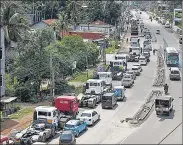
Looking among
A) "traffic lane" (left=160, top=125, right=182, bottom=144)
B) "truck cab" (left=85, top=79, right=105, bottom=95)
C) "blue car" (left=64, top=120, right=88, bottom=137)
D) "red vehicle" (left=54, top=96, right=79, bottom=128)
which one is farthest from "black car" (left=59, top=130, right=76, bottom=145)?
"truck cab" (left=85, top=79, right=105, bottom=95)

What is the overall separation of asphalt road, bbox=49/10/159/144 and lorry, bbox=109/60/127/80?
6.57ft

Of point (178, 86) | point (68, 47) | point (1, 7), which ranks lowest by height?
point (178, 86)

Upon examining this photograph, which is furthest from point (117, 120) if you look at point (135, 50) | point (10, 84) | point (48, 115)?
point (135, 50)

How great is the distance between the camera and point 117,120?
41656 millimetres

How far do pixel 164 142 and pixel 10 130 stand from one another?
11.9 m

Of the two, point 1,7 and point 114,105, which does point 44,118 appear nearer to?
point 114,105

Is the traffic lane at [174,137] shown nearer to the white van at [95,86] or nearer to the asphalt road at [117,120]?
the asphalt road at [117,120]

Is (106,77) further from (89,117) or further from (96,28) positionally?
(96,28)

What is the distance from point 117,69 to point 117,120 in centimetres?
2599

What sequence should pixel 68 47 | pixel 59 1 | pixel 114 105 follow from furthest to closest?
pixel 59 1 < pixel 68 47 < pixel 114 105

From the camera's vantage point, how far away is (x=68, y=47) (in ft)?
213

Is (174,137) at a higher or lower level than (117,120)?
higher

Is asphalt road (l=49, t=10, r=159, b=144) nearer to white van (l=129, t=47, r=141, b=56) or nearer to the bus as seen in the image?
the bus

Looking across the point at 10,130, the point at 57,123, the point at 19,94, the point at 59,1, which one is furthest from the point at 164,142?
the point at 59,1
